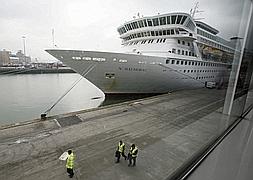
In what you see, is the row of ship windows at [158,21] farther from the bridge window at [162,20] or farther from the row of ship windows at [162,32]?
the row of ship windows at [162,32]

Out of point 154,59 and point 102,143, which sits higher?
point 154,59

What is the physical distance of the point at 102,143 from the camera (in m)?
1.60

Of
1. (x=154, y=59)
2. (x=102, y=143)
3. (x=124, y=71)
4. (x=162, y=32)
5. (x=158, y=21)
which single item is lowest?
(x=102, y=143)

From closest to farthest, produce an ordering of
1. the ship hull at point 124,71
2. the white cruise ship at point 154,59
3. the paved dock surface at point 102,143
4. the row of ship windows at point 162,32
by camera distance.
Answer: the paved dock surface at point 102,143
the ship hull at point 124,71
the white cruise ship at point 154,59
the row of ship windows at point 162,32

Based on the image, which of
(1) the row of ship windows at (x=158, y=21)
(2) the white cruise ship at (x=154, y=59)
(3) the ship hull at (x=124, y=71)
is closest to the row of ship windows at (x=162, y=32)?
(2) the white cruise ship at (x=154, y=59)

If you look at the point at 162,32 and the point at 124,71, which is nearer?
the point at 124,71

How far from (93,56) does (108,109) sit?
6.61 ft

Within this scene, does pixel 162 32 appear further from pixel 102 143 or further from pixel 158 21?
pixel 102 143

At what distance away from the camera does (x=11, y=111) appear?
11.6 ft

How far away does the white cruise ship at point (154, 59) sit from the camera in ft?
14.4

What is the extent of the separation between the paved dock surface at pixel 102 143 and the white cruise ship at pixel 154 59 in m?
2.16

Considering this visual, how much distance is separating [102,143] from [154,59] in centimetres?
356

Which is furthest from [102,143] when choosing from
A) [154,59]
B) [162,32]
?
[162,32]

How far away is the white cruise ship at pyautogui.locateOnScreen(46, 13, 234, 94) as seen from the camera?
4.39 meters
